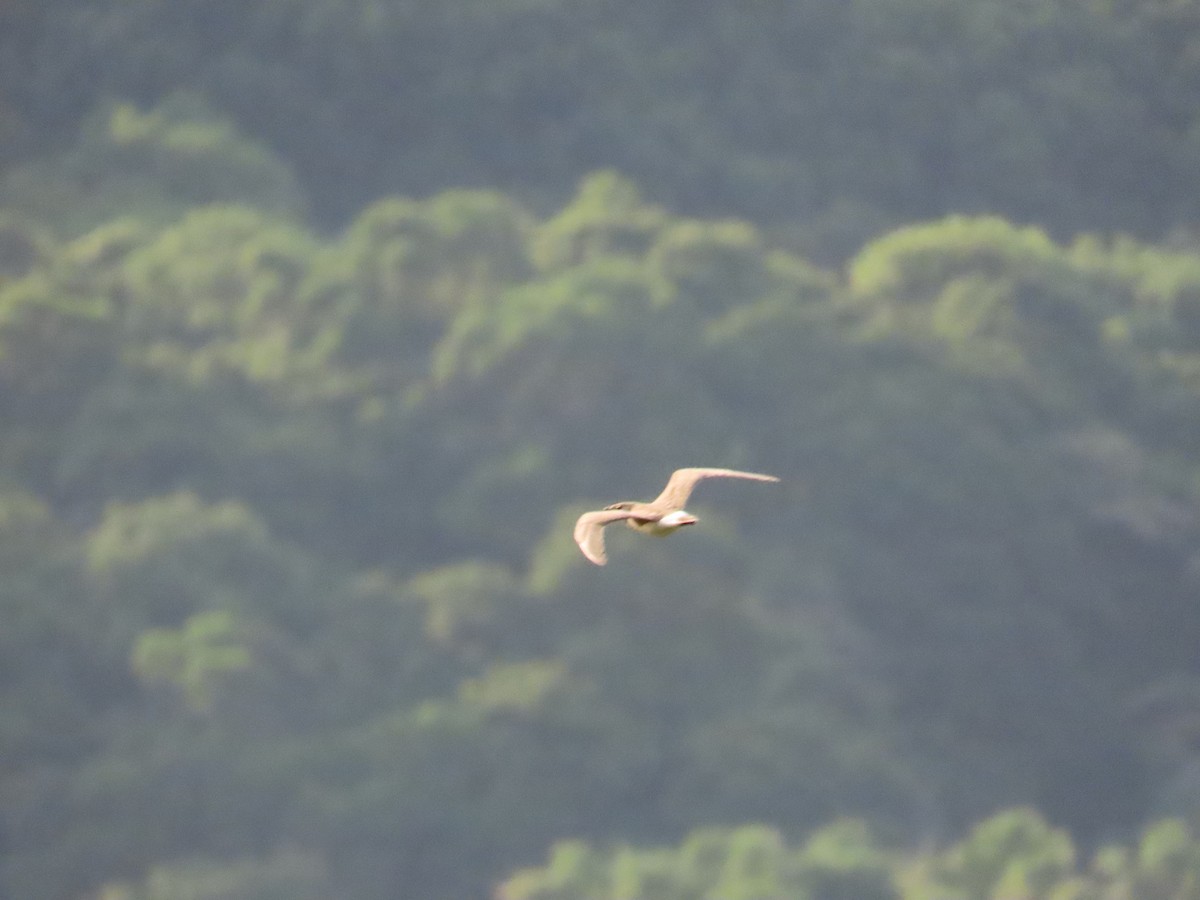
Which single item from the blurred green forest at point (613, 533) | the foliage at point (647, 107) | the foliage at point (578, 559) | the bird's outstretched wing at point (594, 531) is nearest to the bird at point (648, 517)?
the bird's outstretched wing at point (594, 531)

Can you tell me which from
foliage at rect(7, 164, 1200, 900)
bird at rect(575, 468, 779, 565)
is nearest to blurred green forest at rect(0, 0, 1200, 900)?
foliage at rect(7, 164, 1200, 900)

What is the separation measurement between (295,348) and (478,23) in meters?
6.50

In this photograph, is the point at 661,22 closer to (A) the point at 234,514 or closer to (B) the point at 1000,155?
(B) the point at 1000,155

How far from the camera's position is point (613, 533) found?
21.9 metres

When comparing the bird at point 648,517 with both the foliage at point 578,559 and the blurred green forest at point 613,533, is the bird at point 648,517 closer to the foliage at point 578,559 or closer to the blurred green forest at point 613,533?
the blurred green forest at point 613,533

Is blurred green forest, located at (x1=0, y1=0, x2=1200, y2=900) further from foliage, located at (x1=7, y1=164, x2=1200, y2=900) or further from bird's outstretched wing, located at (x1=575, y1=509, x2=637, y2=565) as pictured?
bird's outstretched wing, located at (x1=575, y1=509, x2=637, y2=565)

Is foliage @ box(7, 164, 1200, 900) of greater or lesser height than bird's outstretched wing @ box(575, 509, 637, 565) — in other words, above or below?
above

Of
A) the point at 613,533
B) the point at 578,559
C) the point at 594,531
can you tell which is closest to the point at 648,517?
the point at 594,531

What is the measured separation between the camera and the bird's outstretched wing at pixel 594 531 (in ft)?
21.0

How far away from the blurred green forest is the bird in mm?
12995

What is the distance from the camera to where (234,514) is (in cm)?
2247

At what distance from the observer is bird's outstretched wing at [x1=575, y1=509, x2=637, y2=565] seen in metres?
6.41

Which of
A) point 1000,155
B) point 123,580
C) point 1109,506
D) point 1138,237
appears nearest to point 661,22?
point 1000,155

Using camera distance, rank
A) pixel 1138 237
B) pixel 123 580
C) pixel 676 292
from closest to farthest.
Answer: pixel 123 580 → pixel 676 292 → pixel 1138 237
